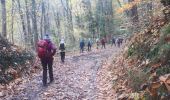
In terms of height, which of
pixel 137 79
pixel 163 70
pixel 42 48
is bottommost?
pixel 137 79

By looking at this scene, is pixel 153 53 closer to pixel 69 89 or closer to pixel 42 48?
pixel 69 89

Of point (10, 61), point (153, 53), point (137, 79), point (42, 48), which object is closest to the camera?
point (137, 79)

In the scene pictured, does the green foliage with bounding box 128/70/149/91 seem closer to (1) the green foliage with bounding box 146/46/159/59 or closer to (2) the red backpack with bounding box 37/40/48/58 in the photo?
(1) the green foliage with bounding box 146/46/159/59

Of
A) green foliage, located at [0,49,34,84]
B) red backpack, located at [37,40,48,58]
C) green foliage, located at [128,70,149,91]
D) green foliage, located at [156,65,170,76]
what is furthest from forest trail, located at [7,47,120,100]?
green foliage, located at [156,65,170,76]

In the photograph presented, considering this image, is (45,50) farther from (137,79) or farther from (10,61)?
(137,79)

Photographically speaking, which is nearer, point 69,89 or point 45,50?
point 69,89

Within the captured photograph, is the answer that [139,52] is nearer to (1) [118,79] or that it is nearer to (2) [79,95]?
(1) [118,79]

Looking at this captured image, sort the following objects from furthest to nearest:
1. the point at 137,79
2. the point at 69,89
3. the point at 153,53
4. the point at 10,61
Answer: the point at 10,61
the point at 69,89
the point at 153,53
the point at 137,79

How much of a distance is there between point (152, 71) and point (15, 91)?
572 cm

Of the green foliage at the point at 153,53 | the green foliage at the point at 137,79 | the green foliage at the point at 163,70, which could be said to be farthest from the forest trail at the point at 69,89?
the green foliage at the point at 163,70

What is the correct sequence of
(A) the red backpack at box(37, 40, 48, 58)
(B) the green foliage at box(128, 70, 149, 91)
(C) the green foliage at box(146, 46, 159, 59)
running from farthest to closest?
(A) the red backpack at box(37, 40, 48, 58) < (C) the green foliage at box(146, 46, 159, 59) < (B) the green foliage at box(128, 70, 149, 91)

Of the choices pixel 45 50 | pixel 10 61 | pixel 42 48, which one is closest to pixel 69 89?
pixel 45 50

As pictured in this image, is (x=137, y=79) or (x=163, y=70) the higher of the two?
(x=163, y=70)

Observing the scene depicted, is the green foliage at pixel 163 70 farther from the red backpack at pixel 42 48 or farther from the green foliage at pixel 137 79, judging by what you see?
the red backpack at pixel 42 48
